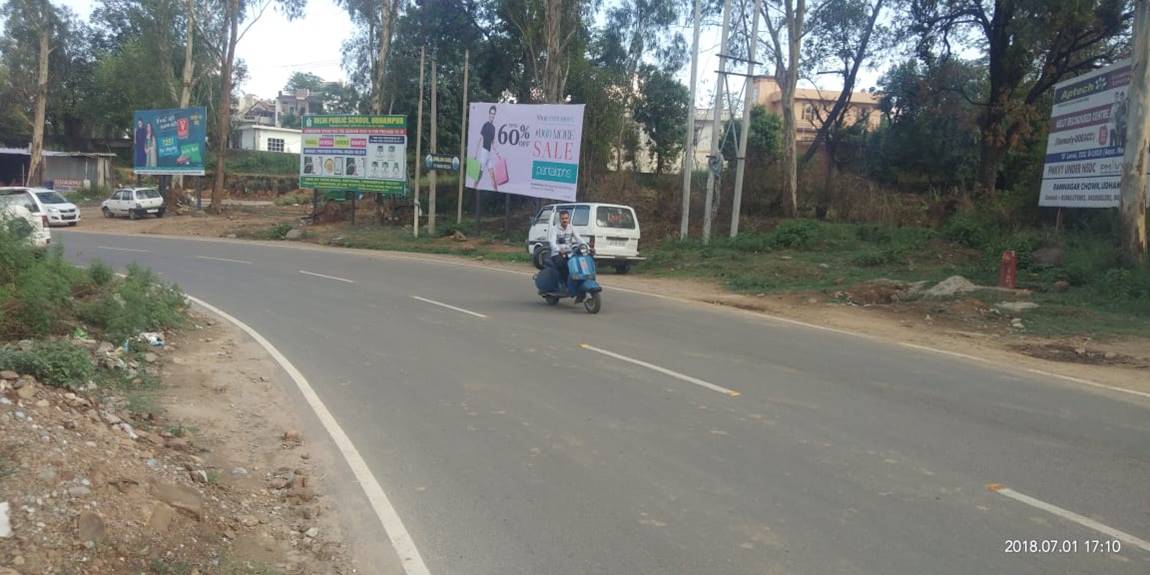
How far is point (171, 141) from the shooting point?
44625 millimetres

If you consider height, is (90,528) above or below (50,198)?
below

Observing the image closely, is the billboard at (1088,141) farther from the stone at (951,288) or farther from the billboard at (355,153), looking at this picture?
the billboard at (355,153)

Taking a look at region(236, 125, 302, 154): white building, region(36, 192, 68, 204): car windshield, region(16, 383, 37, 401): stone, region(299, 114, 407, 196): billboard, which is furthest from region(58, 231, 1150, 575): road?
region(236, 125, 302, 154): white building

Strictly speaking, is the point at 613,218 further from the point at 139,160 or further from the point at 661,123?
the point at 139,160

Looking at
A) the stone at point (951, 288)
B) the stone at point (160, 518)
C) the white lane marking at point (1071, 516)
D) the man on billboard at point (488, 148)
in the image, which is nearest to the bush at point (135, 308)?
the stone at point (160, 518)

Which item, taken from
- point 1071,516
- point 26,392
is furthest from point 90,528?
→ point 1071,516

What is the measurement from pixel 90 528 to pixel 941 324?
1289 cm

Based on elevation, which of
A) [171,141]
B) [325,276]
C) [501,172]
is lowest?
[325,276]

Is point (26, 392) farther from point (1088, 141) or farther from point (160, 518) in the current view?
point (1088, 141)

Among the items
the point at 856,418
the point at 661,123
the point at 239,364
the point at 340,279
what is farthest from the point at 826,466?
the point at 661,123

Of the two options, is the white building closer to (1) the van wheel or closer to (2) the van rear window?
(1) the van wheel

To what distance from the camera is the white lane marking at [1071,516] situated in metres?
4.87

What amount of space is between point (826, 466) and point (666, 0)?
39372 millimetres

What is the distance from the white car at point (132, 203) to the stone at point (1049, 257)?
38942mm
